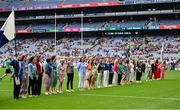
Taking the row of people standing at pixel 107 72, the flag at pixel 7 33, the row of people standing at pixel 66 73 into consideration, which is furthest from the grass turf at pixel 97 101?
the row of people standing at pixel 107 72

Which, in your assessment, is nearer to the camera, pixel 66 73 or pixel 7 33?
pixel 7 33

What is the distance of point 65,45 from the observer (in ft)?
253

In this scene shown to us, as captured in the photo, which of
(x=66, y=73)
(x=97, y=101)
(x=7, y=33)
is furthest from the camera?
(x=66, y=73)

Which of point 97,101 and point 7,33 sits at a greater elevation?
point 7,33

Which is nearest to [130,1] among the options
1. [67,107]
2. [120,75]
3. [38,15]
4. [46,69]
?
[38,15]

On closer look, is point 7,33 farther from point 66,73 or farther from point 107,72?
point 107,72

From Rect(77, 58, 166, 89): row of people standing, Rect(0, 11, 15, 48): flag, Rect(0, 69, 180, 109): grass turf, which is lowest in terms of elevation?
Rect(0, 69, 180, 109): grass turf

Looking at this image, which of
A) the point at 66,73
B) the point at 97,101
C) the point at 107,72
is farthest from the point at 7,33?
the point at 107,72

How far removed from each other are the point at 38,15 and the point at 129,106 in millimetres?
68380

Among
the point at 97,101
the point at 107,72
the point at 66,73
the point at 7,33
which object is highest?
the point at 7,33

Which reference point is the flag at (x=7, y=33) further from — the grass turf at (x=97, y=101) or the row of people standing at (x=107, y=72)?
the row of people standing at (x=107, y=72)

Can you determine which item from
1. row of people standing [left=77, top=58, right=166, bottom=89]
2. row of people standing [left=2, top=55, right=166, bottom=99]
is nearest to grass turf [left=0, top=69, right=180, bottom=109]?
row of people standing [left=2, top=55, right=166, bottom=99]

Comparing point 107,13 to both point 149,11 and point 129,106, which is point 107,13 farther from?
point 129,106

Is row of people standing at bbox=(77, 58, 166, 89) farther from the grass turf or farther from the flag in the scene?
the flag
